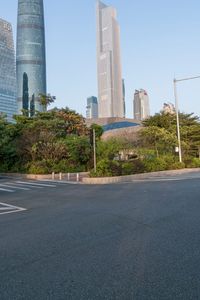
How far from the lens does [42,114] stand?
4022 cm

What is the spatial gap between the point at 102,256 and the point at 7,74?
12028 centimetres

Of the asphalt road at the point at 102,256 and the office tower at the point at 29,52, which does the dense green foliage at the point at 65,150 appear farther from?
the office tower at the point at 29,52

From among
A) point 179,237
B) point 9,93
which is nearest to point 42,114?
point 179,237

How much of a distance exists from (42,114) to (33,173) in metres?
11.9

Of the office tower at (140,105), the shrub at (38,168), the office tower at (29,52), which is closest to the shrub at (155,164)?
the shrub at (38,168)

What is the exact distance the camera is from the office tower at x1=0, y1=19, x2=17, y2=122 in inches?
4327

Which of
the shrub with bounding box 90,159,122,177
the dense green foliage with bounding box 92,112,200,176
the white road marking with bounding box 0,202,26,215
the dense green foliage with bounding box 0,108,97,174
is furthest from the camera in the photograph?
the dense green foliage with bounding box 0,108,97,174

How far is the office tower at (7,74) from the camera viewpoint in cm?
10991

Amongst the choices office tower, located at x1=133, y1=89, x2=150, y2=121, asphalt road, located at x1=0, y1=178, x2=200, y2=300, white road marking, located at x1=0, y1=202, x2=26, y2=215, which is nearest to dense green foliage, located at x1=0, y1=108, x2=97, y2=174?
Answer: white road marking, located at x1=0, y1=202, x2=26, y2=215

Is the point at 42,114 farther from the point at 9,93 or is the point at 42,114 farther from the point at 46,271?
the point at 9,93

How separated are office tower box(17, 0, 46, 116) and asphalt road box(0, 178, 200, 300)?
523 ft

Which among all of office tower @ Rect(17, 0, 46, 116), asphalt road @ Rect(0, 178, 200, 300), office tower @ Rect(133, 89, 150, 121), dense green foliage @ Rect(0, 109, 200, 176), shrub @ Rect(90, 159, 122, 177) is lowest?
asphalt road @ Rect(0, 178, 200, 300)

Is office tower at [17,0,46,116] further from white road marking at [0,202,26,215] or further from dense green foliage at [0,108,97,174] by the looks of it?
white road marking at [0,202,26,215]

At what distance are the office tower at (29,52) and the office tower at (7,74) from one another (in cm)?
3017
